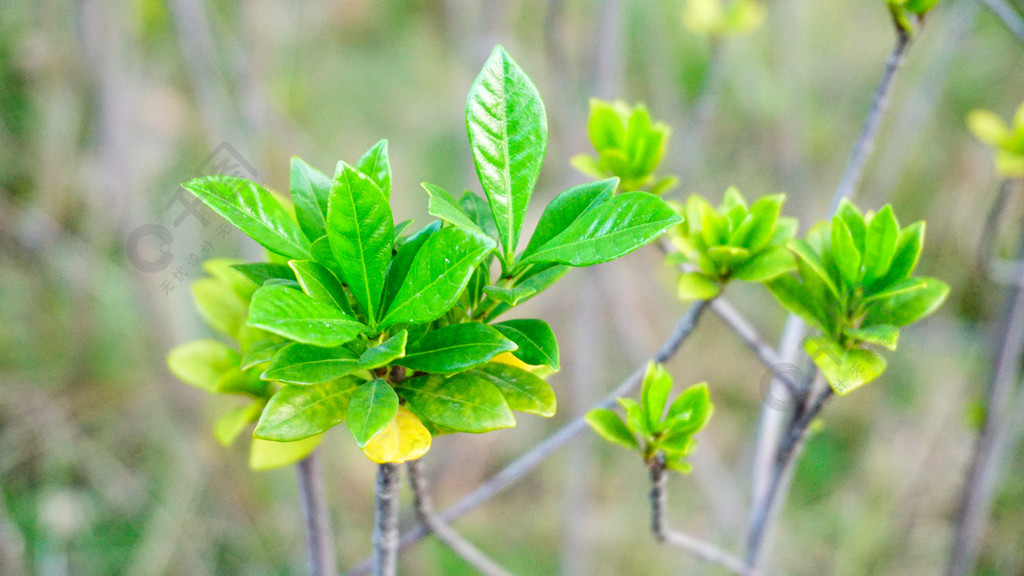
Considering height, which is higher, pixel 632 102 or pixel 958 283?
pixel 632 102

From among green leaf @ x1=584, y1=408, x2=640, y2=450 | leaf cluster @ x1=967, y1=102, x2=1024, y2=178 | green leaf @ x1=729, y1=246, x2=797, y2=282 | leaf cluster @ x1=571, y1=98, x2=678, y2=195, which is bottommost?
green leaf @ x1=584, y1=408, x2=640, y2=450

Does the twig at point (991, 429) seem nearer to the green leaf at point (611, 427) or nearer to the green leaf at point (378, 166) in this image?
the green leaf at point (611, 427)

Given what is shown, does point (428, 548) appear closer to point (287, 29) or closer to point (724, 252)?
point (724, 252)

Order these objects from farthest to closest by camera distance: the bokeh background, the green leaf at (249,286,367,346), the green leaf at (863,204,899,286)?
the bokeh background, the green leaf at (863,204,899,286), the green leaf at (249,286,367,346)

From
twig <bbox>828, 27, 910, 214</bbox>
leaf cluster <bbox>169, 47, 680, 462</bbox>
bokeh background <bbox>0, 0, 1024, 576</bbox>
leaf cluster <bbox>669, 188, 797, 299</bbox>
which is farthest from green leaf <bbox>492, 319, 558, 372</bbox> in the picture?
bokeh background <bbox>0, 0, 1024, 576</bbox>

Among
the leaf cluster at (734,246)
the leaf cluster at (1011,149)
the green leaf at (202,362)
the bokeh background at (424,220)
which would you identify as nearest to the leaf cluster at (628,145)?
the leaf cluster at (734,246)

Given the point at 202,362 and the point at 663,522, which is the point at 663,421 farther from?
the point at 202,362

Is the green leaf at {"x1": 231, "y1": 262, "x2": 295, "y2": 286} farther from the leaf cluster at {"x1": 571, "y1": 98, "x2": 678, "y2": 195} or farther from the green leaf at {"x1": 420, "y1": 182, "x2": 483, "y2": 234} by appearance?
the leaf cluster at {"x1": 571, "y1": 98, "x2": 678, "y2": 195}

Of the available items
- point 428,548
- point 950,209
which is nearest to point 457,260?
point 428,548
